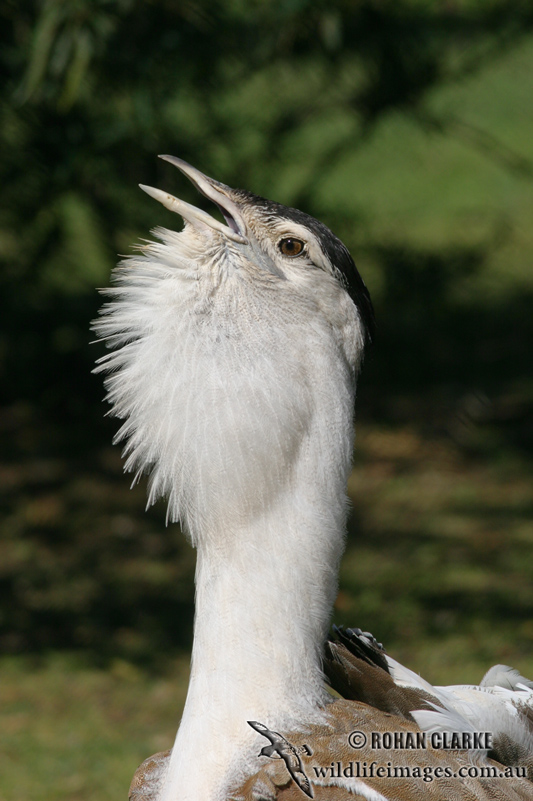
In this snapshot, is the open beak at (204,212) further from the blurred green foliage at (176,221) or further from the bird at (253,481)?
the blurred green foliage at (176,221)

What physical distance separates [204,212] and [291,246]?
18cm

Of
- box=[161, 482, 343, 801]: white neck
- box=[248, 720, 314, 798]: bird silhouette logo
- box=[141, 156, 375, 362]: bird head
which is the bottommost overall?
box=[248, 720, 314, 798]: bird silhouette logo

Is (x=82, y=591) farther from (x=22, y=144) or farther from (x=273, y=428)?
(x=273, y=428)

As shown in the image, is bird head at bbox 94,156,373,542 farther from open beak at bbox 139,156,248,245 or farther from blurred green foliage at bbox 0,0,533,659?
blurred green foliage at bbox 0,0,533,659

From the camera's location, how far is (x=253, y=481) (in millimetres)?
1683

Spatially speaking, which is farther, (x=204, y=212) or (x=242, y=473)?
(x=204, y=212)

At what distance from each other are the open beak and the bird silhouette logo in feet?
2.87

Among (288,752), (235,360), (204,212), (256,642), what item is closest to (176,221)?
(204,212)

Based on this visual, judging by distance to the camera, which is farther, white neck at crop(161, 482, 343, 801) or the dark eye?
the dark eye

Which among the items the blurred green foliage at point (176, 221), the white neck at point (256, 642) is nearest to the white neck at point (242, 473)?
the white neck at point (256, 642)

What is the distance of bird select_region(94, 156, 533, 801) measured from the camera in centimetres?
167

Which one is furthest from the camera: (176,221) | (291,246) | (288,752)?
(176,221)

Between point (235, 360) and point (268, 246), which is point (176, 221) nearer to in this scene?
point (268, 246)

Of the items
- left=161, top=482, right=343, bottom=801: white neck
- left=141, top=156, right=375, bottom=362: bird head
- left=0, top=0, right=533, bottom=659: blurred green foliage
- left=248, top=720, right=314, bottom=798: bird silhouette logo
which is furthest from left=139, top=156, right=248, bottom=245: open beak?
left=0, top=0, right=533, bottom=659: blurred green foliage
